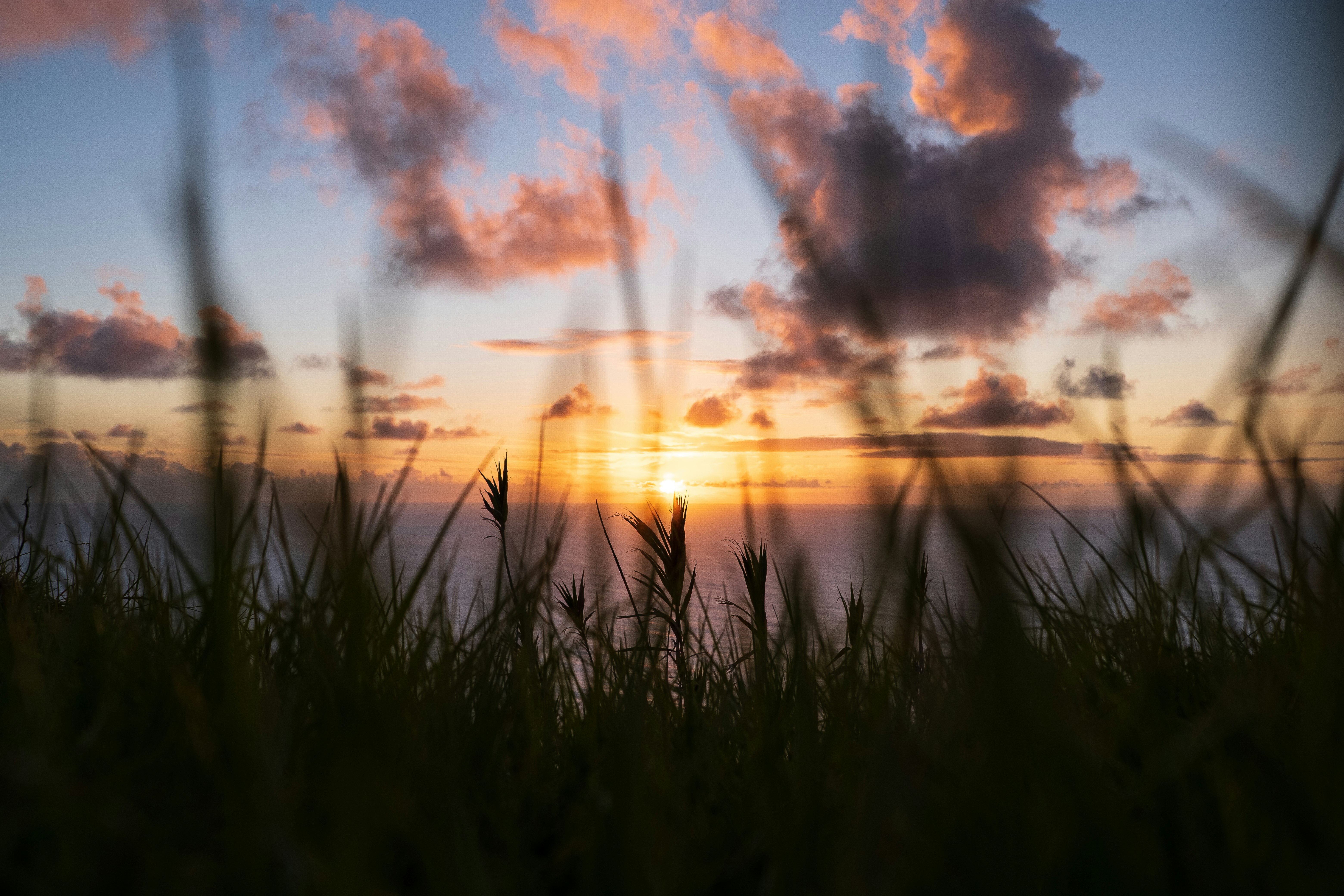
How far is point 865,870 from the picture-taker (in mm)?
868

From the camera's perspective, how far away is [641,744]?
1.05 meters

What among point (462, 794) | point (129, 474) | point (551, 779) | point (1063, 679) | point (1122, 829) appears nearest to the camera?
point (1122, 829)

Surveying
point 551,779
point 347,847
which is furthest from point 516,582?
point 347,847

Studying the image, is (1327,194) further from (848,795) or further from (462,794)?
(462,794)

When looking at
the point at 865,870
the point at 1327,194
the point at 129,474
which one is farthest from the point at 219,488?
the point at 1327,194

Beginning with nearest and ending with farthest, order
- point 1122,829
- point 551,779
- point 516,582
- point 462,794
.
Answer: point 1122,829 → point 462,794 → point 551,779 → point 516,582

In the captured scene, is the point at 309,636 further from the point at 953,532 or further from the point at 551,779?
the point at 953,532

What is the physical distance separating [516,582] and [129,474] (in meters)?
0.85

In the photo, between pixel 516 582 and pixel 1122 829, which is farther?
pixel 516 582

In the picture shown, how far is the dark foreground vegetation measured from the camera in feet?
2.66

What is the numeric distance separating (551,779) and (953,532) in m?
1.06

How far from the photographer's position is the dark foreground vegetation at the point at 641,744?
81 centimetres

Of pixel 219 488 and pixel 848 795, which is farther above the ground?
pixel 219 488

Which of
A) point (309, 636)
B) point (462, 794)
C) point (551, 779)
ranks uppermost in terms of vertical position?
point (309, 636)
